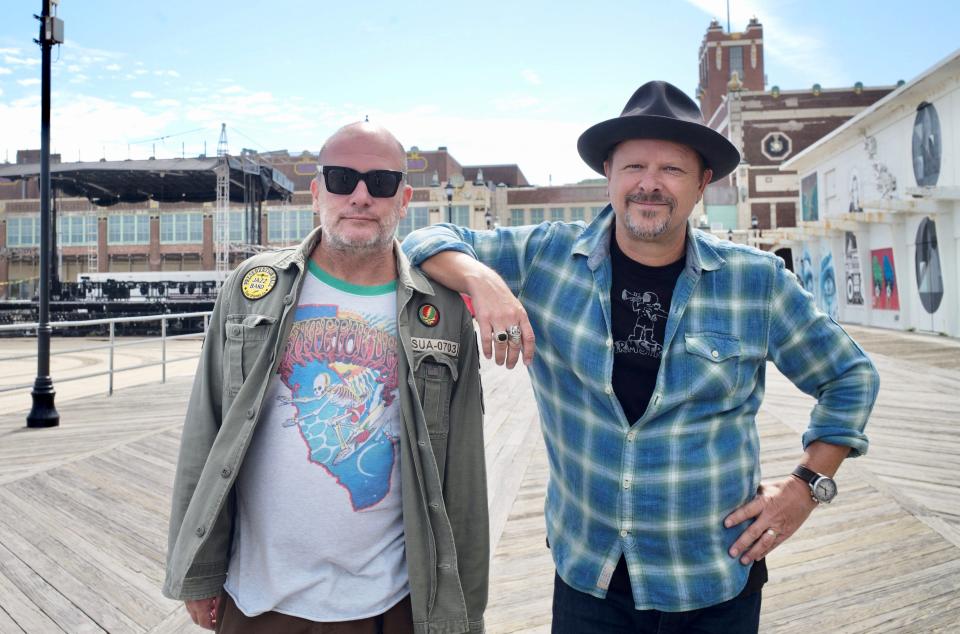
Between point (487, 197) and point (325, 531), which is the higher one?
point (487, 197)

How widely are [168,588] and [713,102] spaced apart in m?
62.1

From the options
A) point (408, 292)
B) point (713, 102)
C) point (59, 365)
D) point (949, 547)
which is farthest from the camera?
point (713, 102)

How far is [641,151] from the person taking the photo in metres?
1.92

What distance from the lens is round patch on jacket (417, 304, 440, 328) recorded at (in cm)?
190

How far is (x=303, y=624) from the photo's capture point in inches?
68.3

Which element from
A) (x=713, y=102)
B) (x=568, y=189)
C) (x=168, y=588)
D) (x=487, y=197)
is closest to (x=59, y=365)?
(x=168, y=588)

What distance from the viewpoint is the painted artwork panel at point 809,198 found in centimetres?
2658

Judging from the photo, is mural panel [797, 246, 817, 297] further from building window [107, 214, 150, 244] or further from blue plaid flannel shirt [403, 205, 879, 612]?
building window [107, 214, 150, 244]

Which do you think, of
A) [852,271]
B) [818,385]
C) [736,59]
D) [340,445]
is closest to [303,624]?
[340,445]

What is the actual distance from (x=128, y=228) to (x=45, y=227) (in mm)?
51692

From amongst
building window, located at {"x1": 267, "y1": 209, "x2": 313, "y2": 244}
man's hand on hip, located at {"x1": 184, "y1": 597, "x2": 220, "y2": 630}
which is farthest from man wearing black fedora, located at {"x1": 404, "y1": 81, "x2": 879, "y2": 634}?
building window, located at {"x1": 267, "y1": 209, "x2": 313, "y2": 244}

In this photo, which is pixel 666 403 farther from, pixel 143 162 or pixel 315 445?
pixel 143 162

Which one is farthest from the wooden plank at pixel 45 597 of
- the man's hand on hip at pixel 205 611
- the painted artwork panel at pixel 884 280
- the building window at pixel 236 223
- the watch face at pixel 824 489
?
the building window at pixel 236 223

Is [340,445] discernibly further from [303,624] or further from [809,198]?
[809,198]
